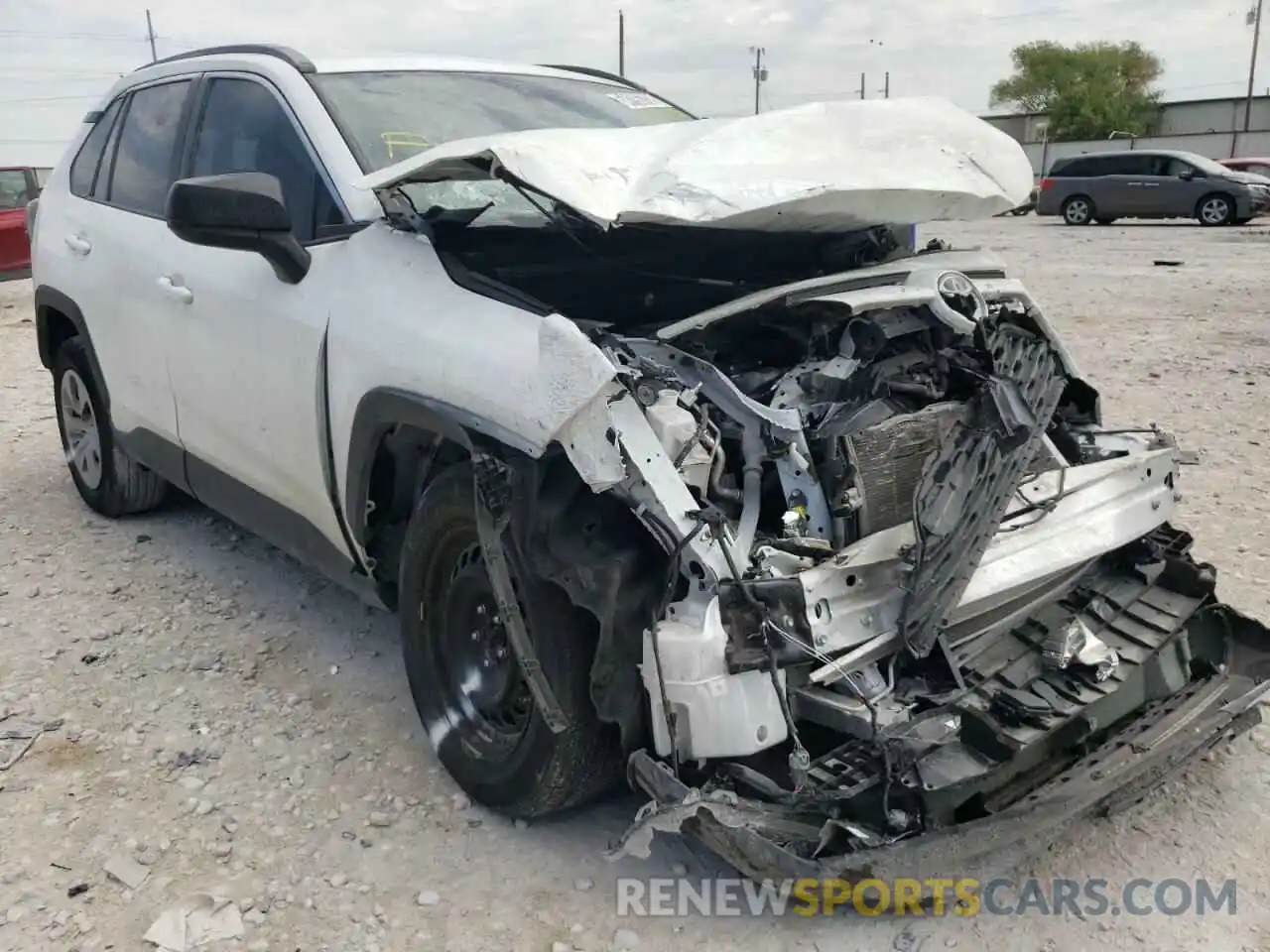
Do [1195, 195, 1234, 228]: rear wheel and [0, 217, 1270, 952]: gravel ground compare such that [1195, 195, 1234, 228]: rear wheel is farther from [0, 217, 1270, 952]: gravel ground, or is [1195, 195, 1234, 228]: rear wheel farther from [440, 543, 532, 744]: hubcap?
[440, 543, 532, 744]: hubcap

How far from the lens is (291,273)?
10.8 feet

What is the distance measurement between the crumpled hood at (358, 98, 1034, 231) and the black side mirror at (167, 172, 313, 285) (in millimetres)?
344

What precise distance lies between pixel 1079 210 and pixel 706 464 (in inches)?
930

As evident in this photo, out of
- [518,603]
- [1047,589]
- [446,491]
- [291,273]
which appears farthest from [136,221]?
[1047,589]

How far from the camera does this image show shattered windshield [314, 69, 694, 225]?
3334 mm

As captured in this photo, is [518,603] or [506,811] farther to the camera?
[506,811]

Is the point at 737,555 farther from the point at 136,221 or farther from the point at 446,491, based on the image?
the point at 136,221

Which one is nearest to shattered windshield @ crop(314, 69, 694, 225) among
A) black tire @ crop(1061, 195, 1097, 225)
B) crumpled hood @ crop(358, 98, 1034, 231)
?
crumpled hood @ crop(358, 98, 1034, 231)

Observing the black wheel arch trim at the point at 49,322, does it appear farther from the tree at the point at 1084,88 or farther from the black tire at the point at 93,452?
the tree at the point at 1084,88

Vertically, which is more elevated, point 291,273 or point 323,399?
point 291,273

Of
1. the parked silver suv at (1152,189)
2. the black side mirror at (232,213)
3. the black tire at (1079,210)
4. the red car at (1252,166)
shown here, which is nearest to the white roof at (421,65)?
the black side mirror at (232,213)

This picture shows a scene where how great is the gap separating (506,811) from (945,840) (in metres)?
1.14

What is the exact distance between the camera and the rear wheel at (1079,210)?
23.3 m

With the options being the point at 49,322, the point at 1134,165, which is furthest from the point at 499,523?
the point at 1134,165
